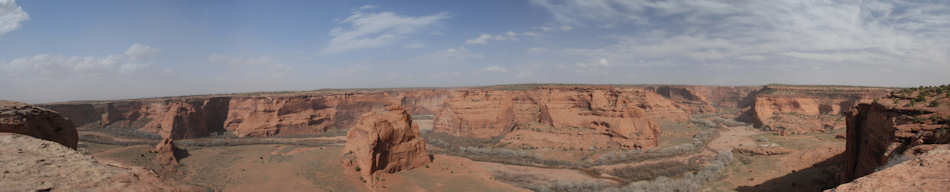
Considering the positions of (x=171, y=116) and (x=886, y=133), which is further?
(x=171, y=116)

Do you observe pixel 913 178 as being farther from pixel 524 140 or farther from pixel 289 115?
pixel 289 115

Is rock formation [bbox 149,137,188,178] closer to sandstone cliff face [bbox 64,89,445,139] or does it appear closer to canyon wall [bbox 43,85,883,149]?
sandstone cliff face [bbox 64,89,445,139]

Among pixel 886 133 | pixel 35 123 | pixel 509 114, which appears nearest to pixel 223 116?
pixel 509 114

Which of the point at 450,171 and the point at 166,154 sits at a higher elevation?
the point at 166,154

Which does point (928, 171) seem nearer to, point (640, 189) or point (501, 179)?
point (640, 189)

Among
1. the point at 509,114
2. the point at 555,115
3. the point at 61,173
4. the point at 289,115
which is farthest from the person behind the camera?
the point at 289,115

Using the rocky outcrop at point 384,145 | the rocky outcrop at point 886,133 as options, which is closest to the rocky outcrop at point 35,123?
the rocky outcrop at point 384,145

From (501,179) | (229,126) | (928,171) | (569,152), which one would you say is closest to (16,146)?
(928,171)
